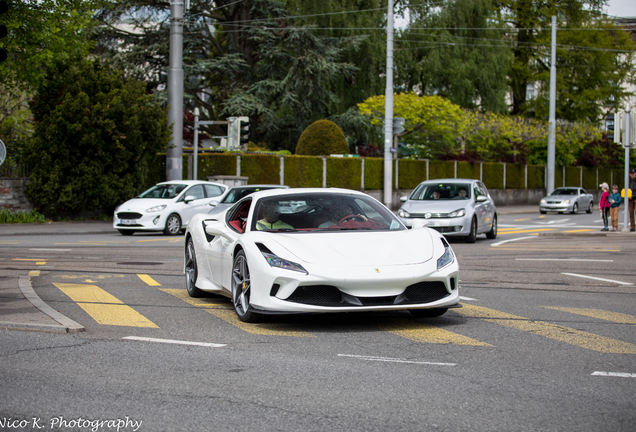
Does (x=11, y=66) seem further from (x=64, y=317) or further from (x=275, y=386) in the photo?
(x=275, y=386)

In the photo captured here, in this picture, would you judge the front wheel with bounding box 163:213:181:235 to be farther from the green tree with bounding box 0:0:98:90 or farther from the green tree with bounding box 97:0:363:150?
the green tree with bounding box 97:0:363:150

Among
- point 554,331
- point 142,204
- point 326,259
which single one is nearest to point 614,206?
point 142,204

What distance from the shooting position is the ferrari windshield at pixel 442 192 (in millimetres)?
19516

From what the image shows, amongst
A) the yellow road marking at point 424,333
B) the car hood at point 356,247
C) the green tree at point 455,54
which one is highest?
the green tree at point 455,54

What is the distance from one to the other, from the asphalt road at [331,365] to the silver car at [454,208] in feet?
26.6

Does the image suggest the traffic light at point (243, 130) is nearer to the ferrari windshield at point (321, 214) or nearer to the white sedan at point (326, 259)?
the white sedan at point (326, 259)

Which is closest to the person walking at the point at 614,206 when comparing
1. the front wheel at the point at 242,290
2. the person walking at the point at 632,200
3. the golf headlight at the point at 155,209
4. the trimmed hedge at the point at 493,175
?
the person walking at the point at 632,200

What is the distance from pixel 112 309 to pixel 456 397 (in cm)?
481

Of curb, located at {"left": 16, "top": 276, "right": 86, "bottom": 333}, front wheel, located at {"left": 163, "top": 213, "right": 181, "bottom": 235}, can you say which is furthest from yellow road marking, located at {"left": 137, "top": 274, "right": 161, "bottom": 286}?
front wheel, located at {"left": 163, "top": 213, "right": 181, "bottom": 235}

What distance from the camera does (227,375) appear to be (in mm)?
5324

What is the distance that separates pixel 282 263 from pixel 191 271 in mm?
2907

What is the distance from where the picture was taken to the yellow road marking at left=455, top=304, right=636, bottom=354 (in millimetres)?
6367

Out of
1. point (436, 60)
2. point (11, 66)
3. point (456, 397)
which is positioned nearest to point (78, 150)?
point (11, 66)

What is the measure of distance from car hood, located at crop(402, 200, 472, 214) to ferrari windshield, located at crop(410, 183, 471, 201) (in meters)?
0.44
